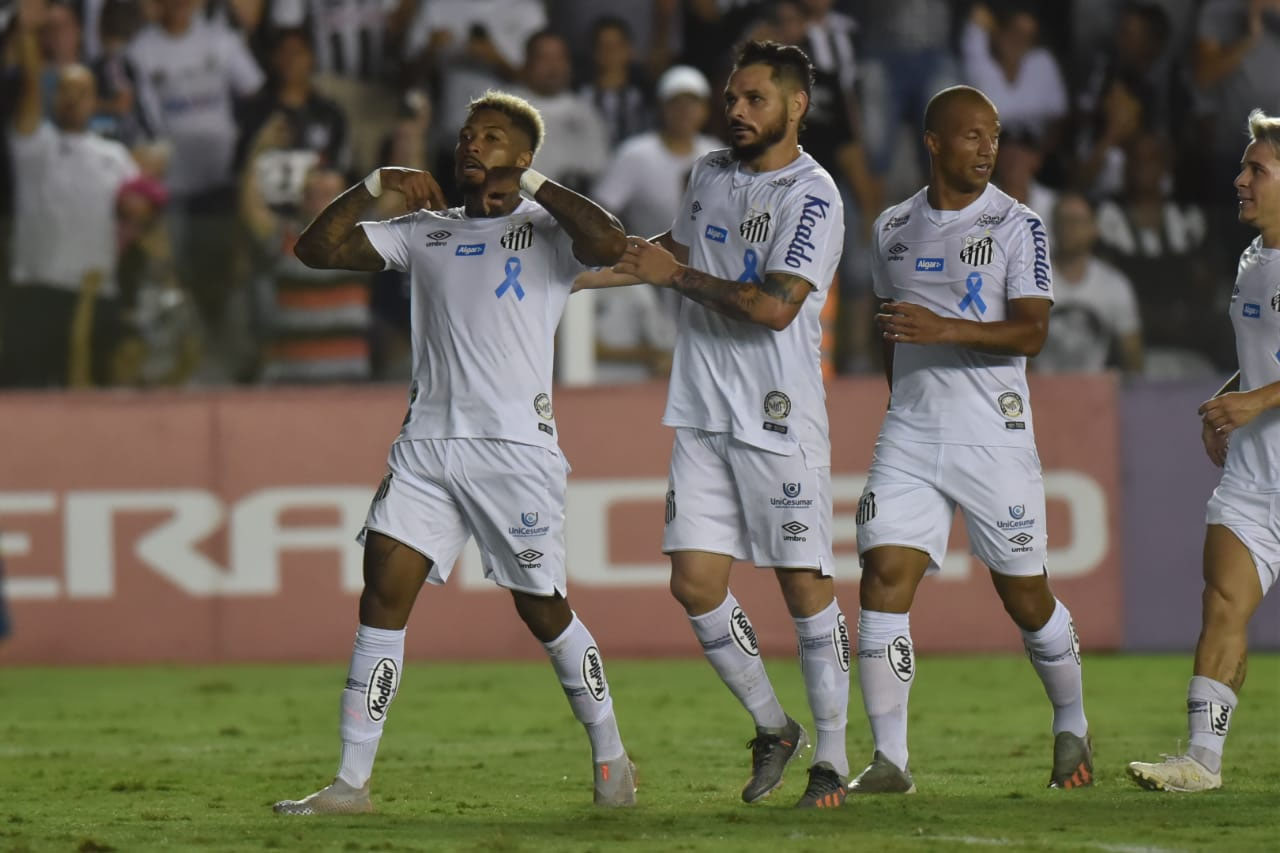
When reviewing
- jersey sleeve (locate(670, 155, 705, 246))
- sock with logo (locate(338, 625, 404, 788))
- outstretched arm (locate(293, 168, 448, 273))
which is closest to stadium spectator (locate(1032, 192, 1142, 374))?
jersey sleeve (locate(670, 155, 705, 246))

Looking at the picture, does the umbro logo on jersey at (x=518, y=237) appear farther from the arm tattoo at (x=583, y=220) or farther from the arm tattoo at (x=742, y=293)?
the arm tattoo at (x=742, y=293)

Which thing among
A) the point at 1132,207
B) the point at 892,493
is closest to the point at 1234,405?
the point at 892,493

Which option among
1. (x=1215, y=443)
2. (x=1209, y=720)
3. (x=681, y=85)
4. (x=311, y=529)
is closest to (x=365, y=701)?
(x=1209, y=720)

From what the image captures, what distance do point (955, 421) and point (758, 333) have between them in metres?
0.74

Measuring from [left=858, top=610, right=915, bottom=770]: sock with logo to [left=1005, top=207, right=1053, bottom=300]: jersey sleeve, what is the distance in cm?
116

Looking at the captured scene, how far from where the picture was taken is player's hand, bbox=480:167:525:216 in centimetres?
660

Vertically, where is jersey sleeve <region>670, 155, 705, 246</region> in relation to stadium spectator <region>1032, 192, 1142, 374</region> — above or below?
above

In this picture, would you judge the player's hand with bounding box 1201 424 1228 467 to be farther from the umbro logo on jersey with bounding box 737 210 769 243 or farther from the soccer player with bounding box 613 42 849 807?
the umbro logo on jersey with bounding box 737 210 769 243

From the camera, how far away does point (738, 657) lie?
22.5 feet

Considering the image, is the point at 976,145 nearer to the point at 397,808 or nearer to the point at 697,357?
the point at 697,357

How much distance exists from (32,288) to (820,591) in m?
7.15

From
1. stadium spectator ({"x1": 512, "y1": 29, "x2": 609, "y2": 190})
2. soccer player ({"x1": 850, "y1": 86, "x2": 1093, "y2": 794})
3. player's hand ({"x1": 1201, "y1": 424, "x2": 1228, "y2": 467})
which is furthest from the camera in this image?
stadium spectator ({"x1": 512, "y1": 29, "x2": 609, "y2": 190})

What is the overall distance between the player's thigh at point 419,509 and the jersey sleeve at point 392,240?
24.1 inches

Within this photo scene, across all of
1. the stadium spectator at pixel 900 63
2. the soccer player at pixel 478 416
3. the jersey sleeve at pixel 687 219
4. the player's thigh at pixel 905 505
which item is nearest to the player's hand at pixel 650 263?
the soccer player at pixel 478 416
